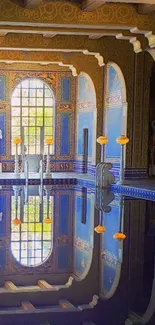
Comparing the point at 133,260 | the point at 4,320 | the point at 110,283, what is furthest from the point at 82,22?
the point at 4,320

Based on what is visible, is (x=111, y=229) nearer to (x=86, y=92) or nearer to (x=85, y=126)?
(x=85, y=126)

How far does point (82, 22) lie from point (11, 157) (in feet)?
25.1

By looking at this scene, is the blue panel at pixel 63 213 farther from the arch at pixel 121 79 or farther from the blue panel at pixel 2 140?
the blue panel at pixel 2 140

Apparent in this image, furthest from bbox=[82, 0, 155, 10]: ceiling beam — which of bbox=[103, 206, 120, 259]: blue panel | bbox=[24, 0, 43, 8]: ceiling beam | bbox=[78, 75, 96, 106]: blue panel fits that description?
bbox=[78, 75, 96, 106]: blue panel

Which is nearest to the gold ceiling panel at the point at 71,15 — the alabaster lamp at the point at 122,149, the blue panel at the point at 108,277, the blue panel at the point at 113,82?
the alabaster lamp at the point at 122,149

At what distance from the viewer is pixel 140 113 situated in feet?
44.1

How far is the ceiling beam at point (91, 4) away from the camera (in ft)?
29.1

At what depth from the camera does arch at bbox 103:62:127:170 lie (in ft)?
44.0

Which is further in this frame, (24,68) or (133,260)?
(24,68)

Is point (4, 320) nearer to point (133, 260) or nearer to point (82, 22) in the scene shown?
point (133, 260)

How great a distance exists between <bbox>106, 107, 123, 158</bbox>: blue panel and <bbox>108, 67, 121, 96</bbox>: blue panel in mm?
451

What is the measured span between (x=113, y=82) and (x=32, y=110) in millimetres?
3624

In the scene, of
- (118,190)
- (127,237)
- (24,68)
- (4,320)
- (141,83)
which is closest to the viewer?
(4,320)

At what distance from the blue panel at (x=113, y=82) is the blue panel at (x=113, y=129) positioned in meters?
0.45
